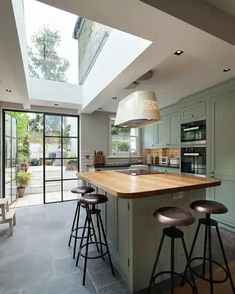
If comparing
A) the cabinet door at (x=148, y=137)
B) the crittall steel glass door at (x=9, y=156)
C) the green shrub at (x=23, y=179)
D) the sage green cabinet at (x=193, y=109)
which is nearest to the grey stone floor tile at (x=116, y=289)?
the sage green cabinet at (x=193, y=109)

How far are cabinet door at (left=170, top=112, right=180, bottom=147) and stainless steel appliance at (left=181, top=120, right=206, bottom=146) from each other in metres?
0.22

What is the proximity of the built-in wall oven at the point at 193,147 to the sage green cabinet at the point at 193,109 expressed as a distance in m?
0.12

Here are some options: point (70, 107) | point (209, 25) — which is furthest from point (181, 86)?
point (70, 107)

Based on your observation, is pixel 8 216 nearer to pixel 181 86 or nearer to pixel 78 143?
pixel 78 143

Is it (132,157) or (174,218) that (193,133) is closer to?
(132,157)

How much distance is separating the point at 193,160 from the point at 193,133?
562 millimetres

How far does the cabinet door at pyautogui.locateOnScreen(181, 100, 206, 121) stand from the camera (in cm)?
370

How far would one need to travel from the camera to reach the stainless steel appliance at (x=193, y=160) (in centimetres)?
374

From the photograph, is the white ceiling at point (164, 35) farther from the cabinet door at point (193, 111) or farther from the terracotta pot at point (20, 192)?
the terracotta pot at point (20, 192)

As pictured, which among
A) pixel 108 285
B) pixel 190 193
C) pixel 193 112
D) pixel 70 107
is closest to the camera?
pixel 108 285

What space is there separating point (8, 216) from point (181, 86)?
146 inches

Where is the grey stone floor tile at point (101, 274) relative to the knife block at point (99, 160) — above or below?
below

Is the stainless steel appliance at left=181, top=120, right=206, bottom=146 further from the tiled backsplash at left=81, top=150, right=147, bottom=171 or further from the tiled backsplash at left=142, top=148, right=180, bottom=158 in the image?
the tiled backsplash at left=81, top=150, right=147, bottom=171

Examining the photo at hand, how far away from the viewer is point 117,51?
2.70 meters
